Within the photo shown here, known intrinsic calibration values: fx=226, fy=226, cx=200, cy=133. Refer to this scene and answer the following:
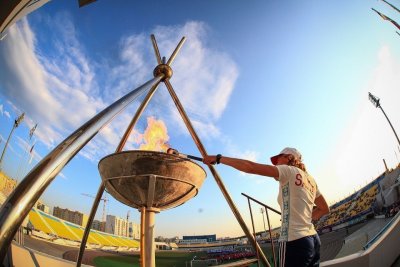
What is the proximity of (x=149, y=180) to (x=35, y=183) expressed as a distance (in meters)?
2.93

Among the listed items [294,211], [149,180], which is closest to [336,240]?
[149,180]

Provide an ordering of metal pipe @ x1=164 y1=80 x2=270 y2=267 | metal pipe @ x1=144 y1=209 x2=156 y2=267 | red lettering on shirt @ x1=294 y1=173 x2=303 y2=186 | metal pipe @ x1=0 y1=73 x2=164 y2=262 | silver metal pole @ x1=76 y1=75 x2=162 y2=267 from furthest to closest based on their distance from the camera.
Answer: silver metal pole @ x1=76 y1=75 x2=162 y2=267
metal pipe @ x1=164 y1=80 x2=270 y2=267
metal pipe @ x1=144 y1=209 x2=156 y2=267
red lettering on shirt @ x1=294 y1=173 x2=303 y2=186
metal pipe @ x1=0 y1=73 x2=164 y2=262

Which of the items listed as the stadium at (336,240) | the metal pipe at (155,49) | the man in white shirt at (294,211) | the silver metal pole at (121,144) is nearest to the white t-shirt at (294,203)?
the man in white shirt at (294,211)

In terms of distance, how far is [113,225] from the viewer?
324 feet

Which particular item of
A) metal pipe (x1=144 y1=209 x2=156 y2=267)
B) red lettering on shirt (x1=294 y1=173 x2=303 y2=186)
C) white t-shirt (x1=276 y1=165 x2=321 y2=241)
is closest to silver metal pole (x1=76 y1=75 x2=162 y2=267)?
metal pipe (x1=144 y1=209 x2=156 y2=267)

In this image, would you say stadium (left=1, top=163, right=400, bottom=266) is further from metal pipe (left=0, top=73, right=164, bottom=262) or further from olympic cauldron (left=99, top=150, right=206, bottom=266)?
metal pipe (left=0, top=73, right=164, bottom=262)

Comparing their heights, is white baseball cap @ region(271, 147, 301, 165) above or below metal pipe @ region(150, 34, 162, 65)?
below

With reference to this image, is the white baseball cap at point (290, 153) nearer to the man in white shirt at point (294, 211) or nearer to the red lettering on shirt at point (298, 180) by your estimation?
the man in white shirt at point (294, 211)

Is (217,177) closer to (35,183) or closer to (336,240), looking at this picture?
(35,183)

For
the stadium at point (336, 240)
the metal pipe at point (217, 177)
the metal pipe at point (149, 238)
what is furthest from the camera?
the metal pipe at point (217, 177)

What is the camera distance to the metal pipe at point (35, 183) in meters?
0.92

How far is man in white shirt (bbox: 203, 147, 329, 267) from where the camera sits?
2166 mm

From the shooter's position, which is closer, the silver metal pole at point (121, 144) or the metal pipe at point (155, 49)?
the silver metal pole at point (121, 144)

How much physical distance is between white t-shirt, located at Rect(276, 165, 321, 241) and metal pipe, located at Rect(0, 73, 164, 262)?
1.87 m
